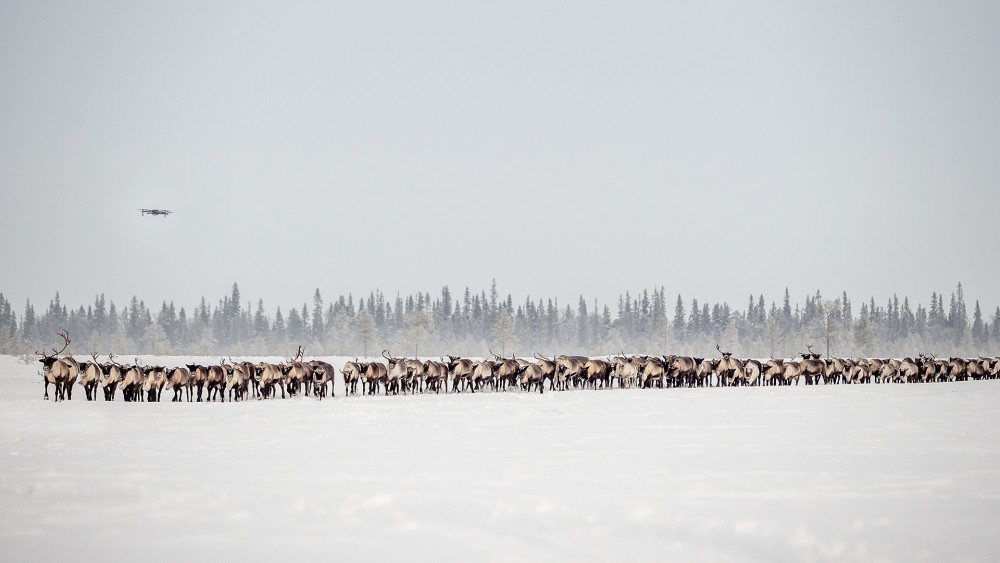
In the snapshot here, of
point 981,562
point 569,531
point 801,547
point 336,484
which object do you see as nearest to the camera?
point 981,562

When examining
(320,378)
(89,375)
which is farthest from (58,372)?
(320,378)

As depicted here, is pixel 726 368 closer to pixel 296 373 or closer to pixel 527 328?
pixel 296 373

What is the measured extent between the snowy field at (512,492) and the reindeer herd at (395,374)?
12918 millimetres

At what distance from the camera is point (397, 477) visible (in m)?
12.3

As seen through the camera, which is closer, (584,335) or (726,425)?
(726,425)

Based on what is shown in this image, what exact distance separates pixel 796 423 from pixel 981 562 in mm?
12219

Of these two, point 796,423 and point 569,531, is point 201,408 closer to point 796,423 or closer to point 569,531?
point 796,423

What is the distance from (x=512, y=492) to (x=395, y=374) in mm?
27687

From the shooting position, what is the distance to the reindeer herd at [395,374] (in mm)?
32625

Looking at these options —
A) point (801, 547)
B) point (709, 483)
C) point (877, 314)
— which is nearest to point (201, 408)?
point (709, 483)

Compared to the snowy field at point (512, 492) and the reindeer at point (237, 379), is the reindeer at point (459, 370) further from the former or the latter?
the snowy field at point (512, 492)

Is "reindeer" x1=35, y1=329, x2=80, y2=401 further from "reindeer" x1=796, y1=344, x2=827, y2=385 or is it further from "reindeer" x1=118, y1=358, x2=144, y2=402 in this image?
"reindeer" x1=796, y1=344, x2=827, y2=385

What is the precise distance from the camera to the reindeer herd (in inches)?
1284

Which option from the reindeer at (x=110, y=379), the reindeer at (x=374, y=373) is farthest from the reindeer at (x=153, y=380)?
the reindeer at (x=374, y=373)
